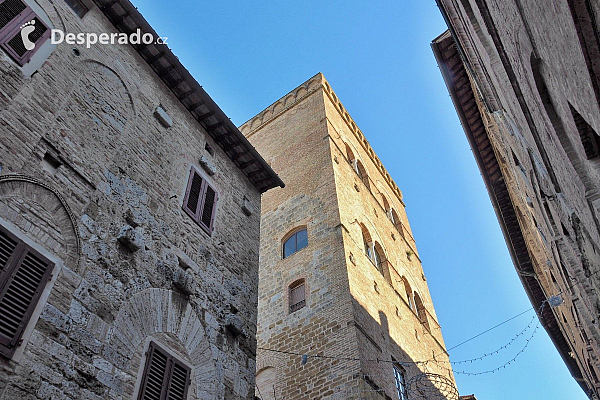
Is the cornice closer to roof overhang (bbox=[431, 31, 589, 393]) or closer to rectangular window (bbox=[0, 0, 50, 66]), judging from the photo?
roof overhang (bbox=[431, 31, 589, 393])

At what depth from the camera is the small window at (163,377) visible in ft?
17.7

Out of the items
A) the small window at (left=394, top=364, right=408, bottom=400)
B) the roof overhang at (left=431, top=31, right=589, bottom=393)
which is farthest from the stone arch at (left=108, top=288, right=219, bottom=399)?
the roof overhang at (left=431, top=31, right=589, bottom=393)

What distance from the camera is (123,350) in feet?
17.4

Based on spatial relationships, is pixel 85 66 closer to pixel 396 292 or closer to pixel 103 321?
pixel 103 321

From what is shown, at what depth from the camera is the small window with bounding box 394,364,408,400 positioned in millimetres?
12648

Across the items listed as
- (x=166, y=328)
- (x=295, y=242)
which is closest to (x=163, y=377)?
(x=166, y=328)

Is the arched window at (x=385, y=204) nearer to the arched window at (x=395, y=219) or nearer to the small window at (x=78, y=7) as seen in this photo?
the arched window at (x=395, y=219)

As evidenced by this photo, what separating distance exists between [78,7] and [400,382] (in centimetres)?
1098

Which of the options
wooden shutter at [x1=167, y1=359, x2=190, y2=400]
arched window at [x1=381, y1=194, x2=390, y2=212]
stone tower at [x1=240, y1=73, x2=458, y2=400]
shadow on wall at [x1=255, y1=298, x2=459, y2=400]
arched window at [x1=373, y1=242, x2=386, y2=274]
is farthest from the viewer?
arched window at [x1=381, y1=194, x2=390, y2=212]

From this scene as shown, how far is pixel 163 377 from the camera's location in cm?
564

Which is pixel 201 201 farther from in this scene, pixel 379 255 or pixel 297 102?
pixel 297 102

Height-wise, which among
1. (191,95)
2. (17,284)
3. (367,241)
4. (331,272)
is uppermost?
(367,241)

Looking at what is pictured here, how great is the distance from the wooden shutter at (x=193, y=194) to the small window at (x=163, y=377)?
Result: 232cm

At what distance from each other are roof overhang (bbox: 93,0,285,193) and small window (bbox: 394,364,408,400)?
20.6 ft
